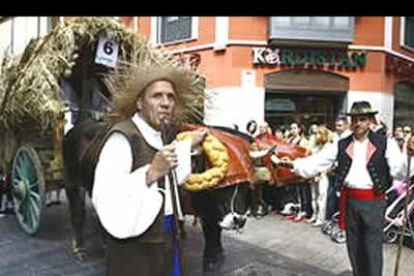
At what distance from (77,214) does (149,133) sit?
3.44 meters

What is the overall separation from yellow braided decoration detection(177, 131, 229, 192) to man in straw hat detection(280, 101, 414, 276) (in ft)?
2.61

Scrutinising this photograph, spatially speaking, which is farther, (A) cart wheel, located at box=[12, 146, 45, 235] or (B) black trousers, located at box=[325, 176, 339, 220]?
(B) black trousers, located at box=[325, 176, 339, 220]

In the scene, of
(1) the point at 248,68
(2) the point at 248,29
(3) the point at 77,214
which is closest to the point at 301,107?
(1) the point at 248,68

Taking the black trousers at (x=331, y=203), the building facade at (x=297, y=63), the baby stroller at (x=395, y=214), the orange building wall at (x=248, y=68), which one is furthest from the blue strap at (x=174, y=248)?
the orange building wall at (x=248, y=68)

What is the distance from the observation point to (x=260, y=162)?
471 cm

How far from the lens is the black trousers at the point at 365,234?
4.42 m

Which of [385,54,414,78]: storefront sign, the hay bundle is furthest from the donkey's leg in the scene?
[385,54,414,78]: storefront sign

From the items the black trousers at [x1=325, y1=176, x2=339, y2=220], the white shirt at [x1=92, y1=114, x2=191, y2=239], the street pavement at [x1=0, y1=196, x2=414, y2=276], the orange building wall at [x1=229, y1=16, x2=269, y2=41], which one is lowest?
the street pavement at [x1=0, y1=196, x2=414, y2=276]

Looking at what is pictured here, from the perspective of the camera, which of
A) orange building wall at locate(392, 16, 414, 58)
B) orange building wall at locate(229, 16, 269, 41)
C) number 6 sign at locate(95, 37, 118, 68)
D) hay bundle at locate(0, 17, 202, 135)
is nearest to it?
hay bundle at locate(0, 17, 202, 135)

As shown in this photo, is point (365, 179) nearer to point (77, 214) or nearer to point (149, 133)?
point (149, 133)

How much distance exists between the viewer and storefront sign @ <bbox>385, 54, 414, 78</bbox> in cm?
1448

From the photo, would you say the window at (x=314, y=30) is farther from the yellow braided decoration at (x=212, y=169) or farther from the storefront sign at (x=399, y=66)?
the yellow braided decoration at (x=212, y=169)

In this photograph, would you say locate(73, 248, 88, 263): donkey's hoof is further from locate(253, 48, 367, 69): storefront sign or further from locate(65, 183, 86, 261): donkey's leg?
locate(253, 48, 367, 69): storefront sign
